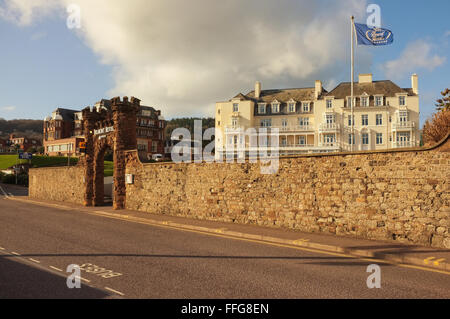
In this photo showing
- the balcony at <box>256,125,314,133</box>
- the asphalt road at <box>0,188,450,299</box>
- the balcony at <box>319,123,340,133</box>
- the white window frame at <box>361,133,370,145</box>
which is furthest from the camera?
the balcony at <box>256,125,314,133</box>

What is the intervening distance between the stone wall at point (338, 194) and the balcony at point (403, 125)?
56665 millimetres

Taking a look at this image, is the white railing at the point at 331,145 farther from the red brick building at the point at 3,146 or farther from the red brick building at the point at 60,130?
the red brick building at the point at 3,146

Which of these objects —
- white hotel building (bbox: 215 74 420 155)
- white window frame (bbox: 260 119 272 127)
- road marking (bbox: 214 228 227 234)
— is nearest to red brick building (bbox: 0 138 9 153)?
white hotel building (bbox: 215 74 420 155)

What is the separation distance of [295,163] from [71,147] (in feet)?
274

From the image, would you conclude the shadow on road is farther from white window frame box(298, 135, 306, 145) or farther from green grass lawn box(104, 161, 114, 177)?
white window frame box(298, 135, 306, 145)

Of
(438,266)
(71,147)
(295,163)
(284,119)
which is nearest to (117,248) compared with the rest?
(295,163)

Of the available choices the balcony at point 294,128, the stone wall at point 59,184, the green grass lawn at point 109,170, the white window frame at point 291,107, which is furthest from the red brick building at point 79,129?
the stone wall at point 59,184

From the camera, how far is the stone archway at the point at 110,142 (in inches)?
810

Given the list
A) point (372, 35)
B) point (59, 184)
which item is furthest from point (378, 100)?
point (59, 184)

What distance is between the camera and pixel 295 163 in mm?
12281

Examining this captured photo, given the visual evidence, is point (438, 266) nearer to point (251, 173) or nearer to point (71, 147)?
point (251, 173)

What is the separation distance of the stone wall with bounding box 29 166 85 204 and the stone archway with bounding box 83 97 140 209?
1.88 metres

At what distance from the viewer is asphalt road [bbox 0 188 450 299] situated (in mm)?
5707

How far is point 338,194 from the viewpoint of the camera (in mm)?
11109
